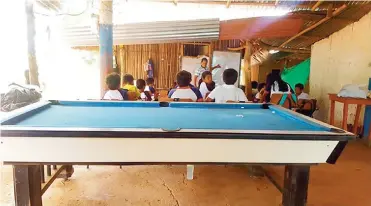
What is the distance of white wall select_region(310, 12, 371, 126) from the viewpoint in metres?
5.04

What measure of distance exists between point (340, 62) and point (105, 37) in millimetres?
4570

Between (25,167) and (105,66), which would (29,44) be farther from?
(25,167)

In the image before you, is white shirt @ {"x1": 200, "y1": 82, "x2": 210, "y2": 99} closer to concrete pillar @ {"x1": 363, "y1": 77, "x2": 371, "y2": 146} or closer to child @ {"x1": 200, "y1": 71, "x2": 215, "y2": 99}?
child @ {"x1": 200, "y1": 71, "x2": 215, "y2": 99}

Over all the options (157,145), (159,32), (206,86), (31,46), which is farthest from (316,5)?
(31,46)

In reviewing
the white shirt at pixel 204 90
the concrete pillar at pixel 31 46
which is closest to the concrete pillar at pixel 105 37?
the concrete pillar at pixel 31 46

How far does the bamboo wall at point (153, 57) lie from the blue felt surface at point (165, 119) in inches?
225

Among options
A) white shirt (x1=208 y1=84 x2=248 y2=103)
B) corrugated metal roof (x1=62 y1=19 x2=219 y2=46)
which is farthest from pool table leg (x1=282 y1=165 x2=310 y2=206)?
corrugated metal roof (x1=62 y1=19 x2=219 y2=46)

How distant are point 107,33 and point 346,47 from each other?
4.51 metres

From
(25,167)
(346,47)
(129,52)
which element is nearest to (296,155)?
(25,167)

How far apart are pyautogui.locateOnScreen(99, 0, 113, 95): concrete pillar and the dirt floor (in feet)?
6.71

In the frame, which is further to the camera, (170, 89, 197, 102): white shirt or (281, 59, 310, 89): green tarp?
(281, 59, 310, 89): green tarp

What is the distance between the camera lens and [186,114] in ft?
7.68

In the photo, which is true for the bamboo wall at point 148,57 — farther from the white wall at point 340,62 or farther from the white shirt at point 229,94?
the white shirt at point 229,94

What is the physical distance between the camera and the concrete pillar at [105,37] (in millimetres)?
4656
